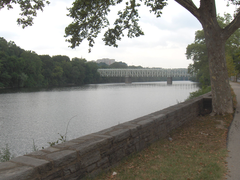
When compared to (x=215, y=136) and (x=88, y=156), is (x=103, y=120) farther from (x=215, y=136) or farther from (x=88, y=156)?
(x=88, y=156)

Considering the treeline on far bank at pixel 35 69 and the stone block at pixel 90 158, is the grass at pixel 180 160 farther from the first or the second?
the treeline on far bank at pixel 35 69

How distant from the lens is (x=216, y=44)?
8859 mm

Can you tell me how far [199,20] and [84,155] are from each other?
7.85 meters

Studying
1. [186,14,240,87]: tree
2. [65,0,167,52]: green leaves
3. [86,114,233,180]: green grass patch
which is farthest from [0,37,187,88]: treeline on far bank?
[86,114,233,180]: green grass patch

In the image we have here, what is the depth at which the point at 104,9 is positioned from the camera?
1127 cm

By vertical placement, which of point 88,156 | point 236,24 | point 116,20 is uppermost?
point 116,20

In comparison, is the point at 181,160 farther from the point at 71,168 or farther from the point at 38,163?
the point at 38,163

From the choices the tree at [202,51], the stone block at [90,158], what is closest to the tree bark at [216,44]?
the stone block at [90,158]

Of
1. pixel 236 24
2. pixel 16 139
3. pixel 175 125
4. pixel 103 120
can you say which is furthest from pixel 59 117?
pixel 236 24

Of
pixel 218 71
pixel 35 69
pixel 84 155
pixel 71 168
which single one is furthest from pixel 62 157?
pixel 35 69

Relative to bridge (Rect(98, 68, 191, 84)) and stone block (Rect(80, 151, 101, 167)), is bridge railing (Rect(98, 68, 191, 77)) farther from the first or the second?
stone block (Rect(80, 151, 101, 167))

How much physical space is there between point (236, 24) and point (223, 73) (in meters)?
1.95

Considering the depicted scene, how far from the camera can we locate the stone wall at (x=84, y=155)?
2830 mm

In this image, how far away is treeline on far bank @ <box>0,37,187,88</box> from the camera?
63.6m
